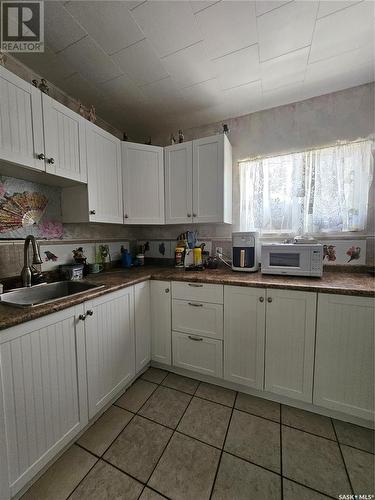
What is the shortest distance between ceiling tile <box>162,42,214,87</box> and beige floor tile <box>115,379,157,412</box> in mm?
2445

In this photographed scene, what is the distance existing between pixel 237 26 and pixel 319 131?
3.72 feet

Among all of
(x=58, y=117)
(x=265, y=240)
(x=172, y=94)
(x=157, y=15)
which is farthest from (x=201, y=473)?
(x=172, y=94)

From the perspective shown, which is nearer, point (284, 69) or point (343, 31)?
point (343, 31)

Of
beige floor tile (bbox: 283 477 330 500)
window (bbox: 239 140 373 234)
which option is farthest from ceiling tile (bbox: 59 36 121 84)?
beige floor tile (bbox: 283 477 330 500)

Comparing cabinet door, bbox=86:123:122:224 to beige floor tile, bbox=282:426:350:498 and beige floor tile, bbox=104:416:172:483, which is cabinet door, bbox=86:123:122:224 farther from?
beige floor tile, bbox=282:426:350:498

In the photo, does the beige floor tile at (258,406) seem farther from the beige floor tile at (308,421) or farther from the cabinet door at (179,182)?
the cabinet door at (179,182)

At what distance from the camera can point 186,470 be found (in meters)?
1.04

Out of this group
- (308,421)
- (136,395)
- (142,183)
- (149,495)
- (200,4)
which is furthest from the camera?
(142,183)

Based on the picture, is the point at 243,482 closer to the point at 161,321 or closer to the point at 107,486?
the point at 107,486

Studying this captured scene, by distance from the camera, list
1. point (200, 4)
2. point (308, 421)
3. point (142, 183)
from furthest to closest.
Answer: point (142, 183)
point (308, 421)
point (200, 4)

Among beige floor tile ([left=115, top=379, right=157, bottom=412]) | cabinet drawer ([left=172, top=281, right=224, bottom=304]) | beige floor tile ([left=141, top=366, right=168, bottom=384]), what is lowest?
beige floor tile ([left=141, top=366, right=168, bottom=384])

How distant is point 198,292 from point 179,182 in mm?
1110

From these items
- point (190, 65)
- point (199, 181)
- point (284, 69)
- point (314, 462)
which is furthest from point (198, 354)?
point (284, 69)

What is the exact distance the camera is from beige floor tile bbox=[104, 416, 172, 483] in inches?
41.5
